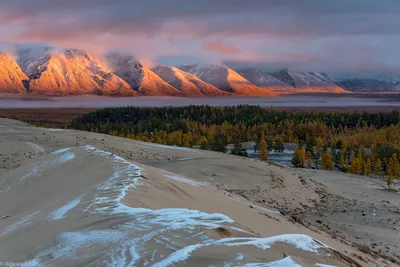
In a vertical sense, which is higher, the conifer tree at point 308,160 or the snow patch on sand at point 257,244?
the snow patch on sand at point 257,244

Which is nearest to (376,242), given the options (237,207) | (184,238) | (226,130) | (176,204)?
(237,207)

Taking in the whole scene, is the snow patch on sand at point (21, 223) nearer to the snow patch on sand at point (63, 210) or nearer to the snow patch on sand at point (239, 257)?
the snow patch on sand at point (63, 210)

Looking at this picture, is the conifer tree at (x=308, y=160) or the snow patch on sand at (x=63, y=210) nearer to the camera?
the snow patch on sand at (x=63, y=210)

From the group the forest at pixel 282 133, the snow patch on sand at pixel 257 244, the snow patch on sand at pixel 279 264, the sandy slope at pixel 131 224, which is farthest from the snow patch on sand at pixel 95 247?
the forest at pixel 282 133

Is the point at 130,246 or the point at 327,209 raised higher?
the point at 130,246

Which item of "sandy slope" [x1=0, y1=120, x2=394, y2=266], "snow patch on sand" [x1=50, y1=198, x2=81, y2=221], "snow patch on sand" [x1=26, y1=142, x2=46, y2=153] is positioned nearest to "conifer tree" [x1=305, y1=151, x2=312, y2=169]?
"snow patch on sand" [x1=26, y1=142, x2=46, y2=153]

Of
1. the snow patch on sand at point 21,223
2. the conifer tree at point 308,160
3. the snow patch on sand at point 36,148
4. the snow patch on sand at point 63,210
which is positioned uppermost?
the snow patch on sand at point 63,210

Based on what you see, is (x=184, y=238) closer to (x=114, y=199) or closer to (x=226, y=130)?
(x=114, y=199)

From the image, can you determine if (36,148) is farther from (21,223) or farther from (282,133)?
(282,133)

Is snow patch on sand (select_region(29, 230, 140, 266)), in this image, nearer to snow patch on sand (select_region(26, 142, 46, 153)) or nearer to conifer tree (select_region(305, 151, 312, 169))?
snow patch on sand (select_region(26, 142, 46, 153))
